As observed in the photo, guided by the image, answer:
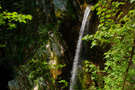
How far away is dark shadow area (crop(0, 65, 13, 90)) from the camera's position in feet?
24.3

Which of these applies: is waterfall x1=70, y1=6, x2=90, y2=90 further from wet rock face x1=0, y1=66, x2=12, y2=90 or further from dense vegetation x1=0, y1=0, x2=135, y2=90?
wet rock face x1=0, y1=66, x2=12, y2=90

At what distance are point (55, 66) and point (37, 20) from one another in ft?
12.9

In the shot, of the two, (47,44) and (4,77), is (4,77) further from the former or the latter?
(47,44)

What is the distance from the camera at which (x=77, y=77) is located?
5320 mm

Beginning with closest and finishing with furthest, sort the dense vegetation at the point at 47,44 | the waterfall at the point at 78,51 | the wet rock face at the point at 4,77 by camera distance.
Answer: the dense vegetation at the point at 47,44, the waterfall at the point at 78,51, the wet rock face at the point at 4,77

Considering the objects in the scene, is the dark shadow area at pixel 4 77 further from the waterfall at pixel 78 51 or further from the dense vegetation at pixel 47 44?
the waterfall at pixel 78 51

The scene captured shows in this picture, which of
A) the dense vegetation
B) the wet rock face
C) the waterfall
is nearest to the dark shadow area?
the wet rock face

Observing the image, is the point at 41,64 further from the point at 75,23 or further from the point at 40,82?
the point at 75,23

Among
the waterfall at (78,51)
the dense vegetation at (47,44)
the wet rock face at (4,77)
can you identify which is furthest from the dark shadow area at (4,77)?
the waterfall at (78,51)

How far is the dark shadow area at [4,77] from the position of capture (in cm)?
741

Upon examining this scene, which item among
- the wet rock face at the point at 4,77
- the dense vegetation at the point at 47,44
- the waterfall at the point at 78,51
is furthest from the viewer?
the wet rock face at the point at 4,77

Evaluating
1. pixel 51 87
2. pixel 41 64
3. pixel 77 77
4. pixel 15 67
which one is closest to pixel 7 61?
pixel 15 67

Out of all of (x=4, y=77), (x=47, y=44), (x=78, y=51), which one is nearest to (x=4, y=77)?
(x=4, y=77)

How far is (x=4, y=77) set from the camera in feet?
25.4
